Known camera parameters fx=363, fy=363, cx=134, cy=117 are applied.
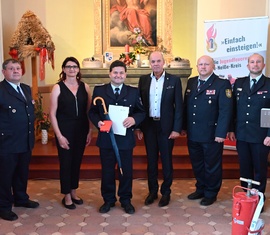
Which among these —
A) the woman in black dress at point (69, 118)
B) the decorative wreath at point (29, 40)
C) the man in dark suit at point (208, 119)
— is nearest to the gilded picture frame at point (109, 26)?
the decorative wreath at point (29, 40)

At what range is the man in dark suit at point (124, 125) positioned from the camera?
3211 millimetres

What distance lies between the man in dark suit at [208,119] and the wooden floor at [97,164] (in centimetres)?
88

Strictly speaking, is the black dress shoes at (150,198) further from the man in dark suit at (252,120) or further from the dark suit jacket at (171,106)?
the man in dark suit at (252,120)

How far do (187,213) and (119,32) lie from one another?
3934 millimetres

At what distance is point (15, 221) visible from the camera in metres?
3.24

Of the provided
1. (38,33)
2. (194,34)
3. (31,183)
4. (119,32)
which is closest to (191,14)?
(194,34)

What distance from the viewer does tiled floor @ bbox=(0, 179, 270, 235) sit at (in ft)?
10.00

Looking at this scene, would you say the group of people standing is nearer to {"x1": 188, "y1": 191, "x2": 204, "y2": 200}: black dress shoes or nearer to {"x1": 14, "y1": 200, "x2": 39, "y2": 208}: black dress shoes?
{"x1": 14, "y1": 200, "x2": 39, "y2": 208}: black dress shoes

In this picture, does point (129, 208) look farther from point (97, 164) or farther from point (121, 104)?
point (97, 164)

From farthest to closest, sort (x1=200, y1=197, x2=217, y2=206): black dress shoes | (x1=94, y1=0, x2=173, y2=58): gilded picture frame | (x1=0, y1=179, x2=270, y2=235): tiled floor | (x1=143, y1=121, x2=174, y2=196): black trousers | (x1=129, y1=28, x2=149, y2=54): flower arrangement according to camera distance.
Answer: (x1=94, y1=0, x2=173, y2=58): gilded picture frame
(x1=129, y1=28, x2=149, y2=54): flower arrangement
(x1=200, y1=197, x2=217, y2=206): black dress shoes
(x1=143, y1=121, x2=174, y2=196): black trousers
(x1=0, y1=179, x2=270, y2=235): tiled floor

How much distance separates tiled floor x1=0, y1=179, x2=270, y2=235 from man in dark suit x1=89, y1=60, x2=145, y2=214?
0.56 ft

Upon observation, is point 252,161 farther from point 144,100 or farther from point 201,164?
point 144,100

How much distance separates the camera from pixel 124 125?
3.20 m

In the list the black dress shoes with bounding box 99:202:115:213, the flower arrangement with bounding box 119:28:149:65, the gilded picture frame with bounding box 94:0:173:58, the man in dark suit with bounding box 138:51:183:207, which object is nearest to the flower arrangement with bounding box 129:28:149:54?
the flower arrangement with bounding box 119:28:149:65
